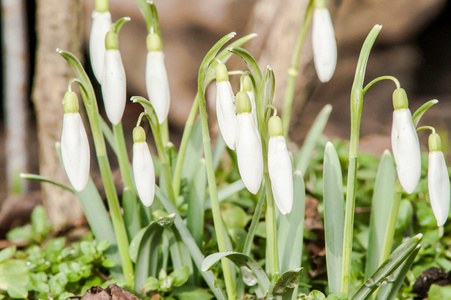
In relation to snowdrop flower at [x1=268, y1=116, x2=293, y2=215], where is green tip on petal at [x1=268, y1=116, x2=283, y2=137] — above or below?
Result: above

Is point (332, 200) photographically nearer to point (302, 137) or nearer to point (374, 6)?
point (302, 137)

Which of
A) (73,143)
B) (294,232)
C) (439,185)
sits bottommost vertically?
(294,232)

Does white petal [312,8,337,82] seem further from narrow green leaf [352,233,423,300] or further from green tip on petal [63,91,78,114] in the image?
green tip on petal [63,91,78,114]

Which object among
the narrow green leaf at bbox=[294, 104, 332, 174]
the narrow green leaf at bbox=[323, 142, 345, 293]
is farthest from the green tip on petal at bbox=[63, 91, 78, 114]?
the narrow green leaf at bbox=[294, 104, 332, 174]

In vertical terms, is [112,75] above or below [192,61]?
below

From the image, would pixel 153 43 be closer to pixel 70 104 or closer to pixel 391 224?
pixel 70 104

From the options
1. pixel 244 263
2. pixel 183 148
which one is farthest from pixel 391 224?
pixel 183 148

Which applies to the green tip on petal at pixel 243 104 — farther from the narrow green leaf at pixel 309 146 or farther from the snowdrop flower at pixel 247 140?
the narrow green leaf at pixel 309 146

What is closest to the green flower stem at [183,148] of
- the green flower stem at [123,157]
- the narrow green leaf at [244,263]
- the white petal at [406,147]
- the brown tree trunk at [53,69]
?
the green flower stem at [123,157]
